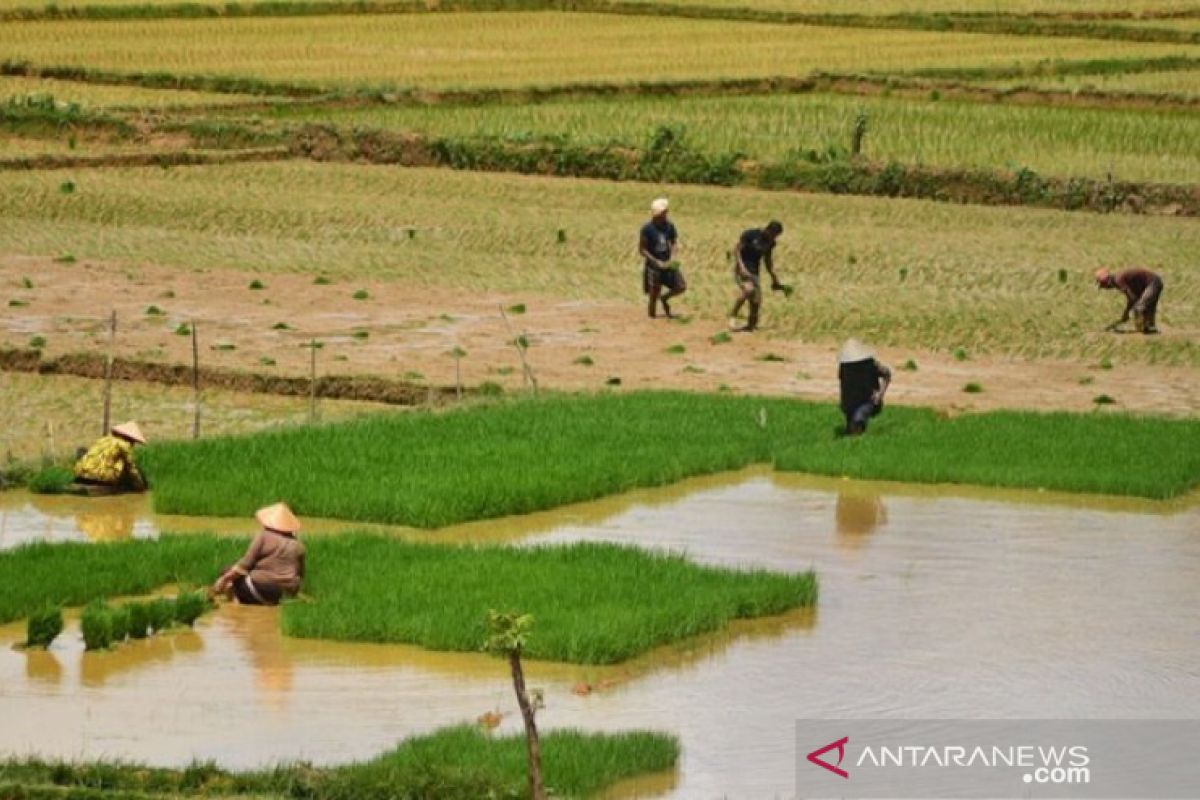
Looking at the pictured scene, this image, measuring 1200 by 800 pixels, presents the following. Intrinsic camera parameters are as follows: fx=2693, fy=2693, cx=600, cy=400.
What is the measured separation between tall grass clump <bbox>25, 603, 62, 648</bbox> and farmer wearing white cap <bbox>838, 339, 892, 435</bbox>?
7.39 metres

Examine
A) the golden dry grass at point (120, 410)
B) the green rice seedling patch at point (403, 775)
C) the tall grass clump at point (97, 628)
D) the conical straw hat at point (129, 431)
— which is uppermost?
the conical straw hat at point (129, 431)

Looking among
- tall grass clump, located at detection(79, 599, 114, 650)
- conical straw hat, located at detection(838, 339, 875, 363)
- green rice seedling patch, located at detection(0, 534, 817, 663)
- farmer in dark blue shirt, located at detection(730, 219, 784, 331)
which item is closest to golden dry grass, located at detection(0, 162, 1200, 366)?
farmer in dark blue shirt, located at detection(730, 219, 784, 331)

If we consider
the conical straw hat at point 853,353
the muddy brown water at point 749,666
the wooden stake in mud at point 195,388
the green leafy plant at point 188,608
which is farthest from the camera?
the wooden stake in mud at point 195,388

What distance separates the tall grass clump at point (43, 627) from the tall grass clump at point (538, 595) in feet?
4.20

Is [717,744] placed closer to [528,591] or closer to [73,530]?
[528,591]

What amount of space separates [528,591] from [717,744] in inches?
116

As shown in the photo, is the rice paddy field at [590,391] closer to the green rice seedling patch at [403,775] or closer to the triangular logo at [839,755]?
the green rice seedling patch at [403,775]

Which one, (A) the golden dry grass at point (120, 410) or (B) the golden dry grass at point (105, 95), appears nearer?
(A) the golden dry grass at point (120, 410)

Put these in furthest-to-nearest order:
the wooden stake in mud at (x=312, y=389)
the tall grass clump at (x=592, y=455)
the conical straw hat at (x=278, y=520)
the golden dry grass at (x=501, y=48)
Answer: the golden dry grass at (x=501, y=48), the wooden stake in mud at (x=312, y=389), the tall grass clump at (x=592, y=455), the conical straw hat at (x=278, y=520)

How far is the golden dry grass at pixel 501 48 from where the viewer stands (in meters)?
45.0

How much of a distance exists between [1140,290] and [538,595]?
11.9m

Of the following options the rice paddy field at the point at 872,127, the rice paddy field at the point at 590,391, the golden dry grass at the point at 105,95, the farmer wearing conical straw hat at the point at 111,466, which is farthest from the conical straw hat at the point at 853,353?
the golden dry grass at the point at 105,95

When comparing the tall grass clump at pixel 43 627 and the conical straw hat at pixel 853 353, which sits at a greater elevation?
the conical straw hat at pixel 853 353

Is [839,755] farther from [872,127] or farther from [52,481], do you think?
[872,127]
